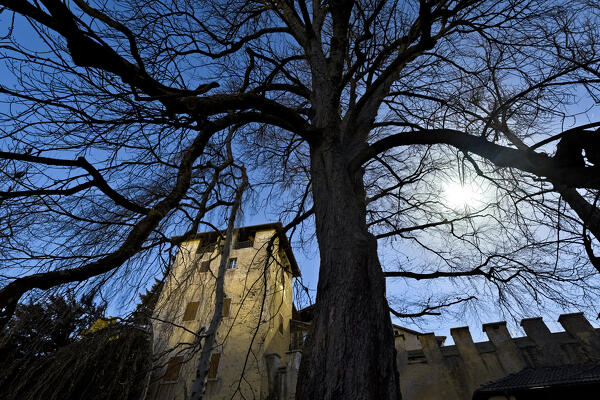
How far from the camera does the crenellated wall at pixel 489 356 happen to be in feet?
24.3

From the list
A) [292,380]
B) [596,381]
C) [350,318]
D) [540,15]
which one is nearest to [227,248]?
[350,318]

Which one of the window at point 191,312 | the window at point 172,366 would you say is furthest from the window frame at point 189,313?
the window at point 172,366

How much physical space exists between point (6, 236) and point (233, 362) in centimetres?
1200

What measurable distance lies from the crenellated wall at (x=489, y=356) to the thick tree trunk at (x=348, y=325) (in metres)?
8.14

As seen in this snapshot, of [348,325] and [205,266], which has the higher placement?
[205,266]

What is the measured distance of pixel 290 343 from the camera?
14.8 meters

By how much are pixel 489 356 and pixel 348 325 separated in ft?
30.8

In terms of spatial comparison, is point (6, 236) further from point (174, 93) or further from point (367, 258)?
point (367, 258)

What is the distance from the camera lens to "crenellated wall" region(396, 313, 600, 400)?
24.3ft

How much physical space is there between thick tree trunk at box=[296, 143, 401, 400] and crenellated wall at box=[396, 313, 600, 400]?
320 inches

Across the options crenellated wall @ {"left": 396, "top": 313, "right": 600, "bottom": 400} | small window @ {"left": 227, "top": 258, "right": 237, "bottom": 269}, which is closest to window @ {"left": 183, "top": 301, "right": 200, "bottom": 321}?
small window @ {"left": 227, "top": 258, "right": 237, "bottom": 269}

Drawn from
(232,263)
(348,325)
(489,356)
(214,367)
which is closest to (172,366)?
(348,325)

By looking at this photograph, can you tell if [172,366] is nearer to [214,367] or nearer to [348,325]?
[348,325]

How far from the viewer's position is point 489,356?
786 centimetres
